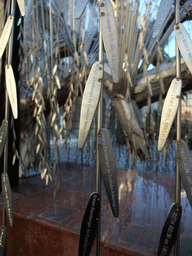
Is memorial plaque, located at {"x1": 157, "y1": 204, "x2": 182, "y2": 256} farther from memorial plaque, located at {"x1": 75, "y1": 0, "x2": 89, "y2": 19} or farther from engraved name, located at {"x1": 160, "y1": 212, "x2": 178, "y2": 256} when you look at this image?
memorial plaque, located at {"x1": 75, "y1": 0, "x2": 89, "y2": 19}

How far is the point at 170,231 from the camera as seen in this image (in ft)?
1.46

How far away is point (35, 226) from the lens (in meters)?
0.92

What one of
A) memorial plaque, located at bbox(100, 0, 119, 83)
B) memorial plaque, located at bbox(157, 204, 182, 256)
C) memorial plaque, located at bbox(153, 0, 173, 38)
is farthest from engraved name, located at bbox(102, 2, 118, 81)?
memorial plaque, located at bbox(157, 204, 182, 256)

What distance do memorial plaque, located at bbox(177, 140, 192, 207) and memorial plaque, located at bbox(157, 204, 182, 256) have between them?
5cm

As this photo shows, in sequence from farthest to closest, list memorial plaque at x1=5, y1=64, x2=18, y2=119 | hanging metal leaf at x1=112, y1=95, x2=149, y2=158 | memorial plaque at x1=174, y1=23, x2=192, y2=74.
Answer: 1. hanging metal leaf at x1=112, y1=95, x2=149, y2=158
2. memorial plaque at x1=5, y1=64, x2=18, y2=119
3. memorial plaque at x1=174, y1=23, x2=192, y2=74

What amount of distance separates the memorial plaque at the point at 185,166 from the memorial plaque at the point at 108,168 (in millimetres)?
156

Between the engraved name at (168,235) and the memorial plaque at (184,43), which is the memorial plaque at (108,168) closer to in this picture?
the engraved name at (168,235)

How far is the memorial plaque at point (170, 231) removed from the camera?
0.44 meters

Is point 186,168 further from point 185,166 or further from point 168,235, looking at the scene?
point 168,235

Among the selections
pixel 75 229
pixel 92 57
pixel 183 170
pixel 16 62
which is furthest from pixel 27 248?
pixel 92 57

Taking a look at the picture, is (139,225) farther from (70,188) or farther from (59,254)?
(70,188)

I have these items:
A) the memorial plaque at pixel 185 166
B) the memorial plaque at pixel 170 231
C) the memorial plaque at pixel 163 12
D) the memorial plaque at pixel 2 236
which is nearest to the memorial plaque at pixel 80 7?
the memorial plaque at pixel 163 12

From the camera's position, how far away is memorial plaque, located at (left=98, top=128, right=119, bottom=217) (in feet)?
1.58

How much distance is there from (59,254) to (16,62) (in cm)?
128
